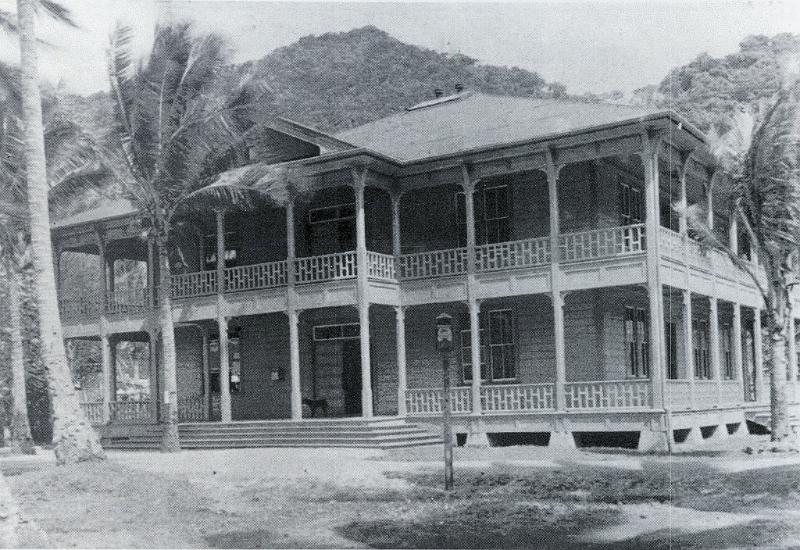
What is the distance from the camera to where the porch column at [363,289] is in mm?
22531

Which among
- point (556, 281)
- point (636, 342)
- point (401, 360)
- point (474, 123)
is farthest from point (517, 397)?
point (474, 123)

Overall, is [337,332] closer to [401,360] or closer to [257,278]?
[257,278]

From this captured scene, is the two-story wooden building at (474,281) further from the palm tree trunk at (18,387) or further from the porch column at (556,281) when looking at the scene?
the palm tree trunk at (18,387)

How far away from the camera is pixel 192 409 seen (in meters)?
28.7

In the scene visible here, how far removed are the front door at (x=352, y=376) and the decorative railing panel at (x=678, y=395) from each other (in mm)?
8416

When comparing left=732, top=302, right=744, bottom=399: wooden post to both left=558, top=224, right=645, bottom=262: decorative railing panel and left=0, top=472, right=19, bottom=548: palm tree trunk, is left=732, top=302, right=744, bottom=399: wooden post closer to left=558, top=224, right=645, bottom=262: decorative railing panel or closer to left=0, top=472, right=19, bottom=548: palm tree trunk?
left=558, top=224, right=645, bottom=262: decorative railing panel

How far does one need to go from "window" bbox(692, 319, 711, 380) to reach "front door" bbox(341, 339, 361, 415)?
31.9 feet

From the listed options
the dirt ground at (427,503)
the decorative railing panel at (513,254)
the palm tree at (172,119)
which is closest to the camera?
the dirt ground at (427,503)

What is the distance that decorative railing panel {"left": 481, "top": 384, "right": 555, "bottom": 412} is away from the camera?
71.3ft

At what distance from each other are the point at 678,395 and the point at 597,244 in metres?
3.71

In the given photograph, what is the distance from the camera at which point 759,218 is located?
18750 mm

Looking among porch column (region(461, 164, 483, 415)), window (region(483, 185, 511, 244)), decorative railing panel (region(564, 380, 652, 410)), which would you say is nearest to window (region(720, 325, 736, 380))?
decorative railing panel (region(564, 380, 652, 410))

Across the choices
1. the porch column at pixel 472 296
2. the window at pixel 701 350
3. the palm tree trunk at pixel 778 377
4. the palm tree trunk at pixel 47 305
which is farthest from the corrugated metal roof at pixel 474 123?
the palm tree trunk at pixel 47 305

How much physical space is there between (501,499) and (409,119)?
16726mm
